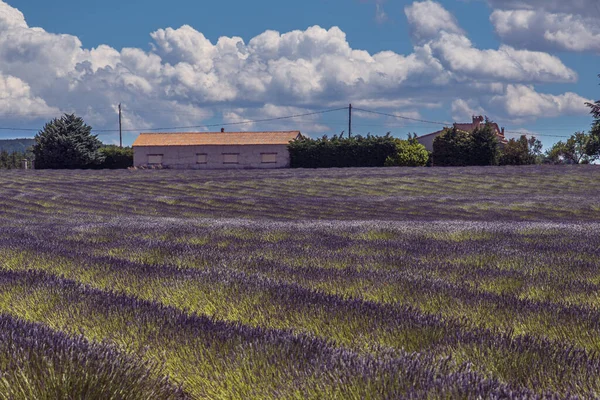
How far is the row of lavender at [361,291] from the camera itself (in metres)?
2.76

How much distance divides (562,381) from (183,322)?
1.89 meters

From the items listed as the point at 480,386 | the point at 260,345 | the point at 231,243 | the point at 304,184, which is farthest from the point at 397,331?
the point at 304,184

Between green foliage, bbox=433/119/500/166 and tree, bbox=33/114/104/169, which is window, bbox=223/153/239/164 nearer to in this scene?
tree, bbox=33/114/104/169

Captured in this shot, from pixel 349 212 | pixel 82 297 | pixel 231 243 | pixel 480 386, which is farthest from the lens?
pixel 349 212

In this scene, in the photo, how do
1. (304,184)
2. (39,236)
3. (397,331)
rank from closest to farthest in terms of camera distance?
1. (397,331)
2. (39,236)
3. (304,184)

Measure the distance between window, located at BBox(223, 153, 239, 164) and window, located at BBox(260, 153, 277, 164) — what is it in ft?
9.41

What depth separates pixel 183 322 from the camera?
3.42 meters

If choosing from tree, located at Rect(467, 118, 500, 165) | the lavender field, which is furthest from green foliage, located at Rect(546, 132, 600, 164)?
the lavender field

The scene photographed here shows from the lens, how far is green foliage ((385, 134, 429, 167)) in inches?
2141

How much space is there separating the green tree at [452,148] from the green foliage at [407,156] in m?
1.34

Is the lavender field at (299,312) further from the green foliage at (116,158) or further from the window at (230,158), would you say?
the window at (230,158)

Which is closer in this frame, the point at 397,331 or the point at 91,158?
the point at 397,331

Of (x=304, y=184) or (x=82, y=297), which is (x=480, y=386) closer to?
(x=82, y=297)

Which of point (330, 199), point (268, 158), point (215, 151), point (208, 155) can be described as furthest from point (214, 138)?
point (330, 199)
